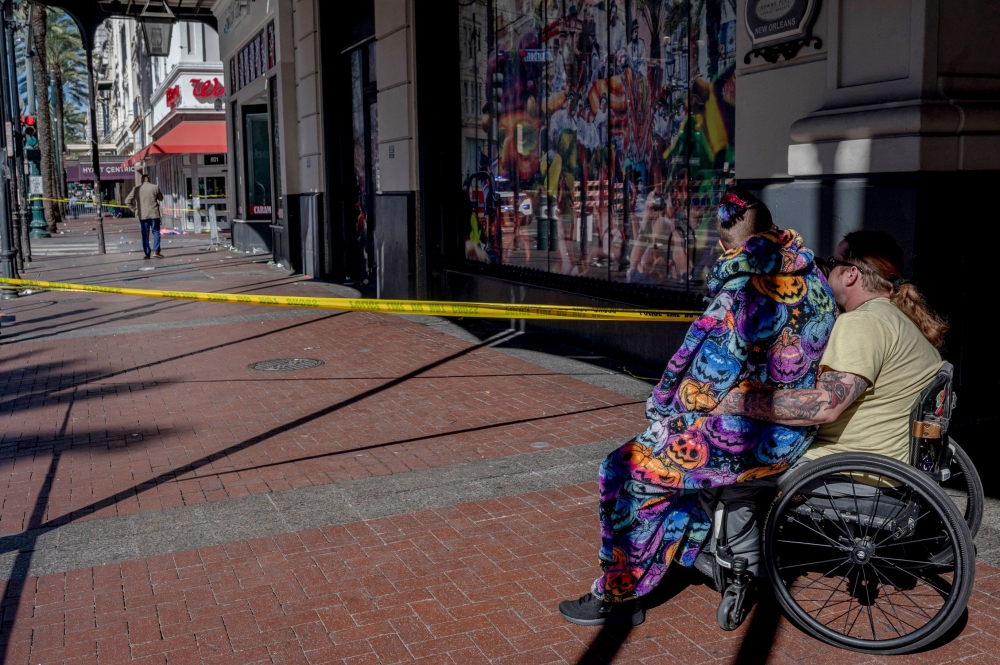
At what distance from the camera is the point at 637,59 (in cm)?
908

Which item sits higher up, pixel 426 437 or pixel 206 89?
pixel 206 89

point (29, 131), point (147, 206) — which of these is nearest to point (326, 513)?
point (147, 206)

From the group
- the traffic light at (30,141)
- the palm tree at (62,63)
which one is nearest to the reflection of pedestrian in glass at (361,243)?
the traffic light at (30,141)

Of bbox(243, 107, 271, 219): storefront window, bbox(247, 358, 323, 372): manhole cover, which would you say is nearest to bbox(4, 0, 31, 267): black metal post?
bbox(243, 107, 271, 219): storefront window

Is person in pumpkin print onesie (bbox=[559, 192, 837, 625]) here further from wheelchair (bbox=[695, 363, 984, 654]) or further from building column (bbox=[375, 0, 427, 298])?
building column (bbox=[375, 0, 427, 298])

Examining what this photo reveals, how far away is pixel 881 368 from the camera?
3480mm

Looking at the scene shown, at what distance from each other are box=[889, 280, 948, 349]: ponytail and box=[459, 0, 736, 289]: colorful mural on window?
4376 mm

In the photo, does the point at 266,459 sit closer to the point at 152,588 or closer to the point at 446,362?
the point at 152,588

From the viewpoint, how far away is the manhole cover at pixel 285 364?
9.13 m

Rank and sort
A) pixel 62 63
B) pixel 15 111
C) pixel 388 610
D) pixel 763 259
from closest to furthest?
pixel 763 259
pixel 388 610
pixel 15 111
pixel 62 63

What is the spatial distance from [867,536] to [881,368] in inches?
23.6

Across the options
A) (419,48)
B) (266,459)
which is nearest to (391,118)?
(419,48)

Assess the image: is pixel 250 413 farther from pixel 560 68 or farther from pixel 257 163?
pixel 257 163

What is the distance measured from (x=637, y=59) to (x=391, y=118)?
195 inches
